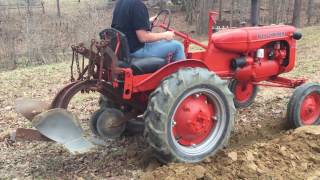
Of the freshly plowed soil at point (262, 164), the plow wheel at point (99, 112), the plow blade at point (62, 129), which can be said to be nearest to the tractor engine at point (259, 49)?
the freshly plowed soil at point (262, 164)

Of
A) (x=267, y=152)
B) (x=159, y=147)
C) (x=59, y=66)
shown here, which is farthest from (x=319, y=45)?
(x=159, y=147)

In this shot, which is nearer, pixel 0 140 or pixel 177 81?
pixel 177 81

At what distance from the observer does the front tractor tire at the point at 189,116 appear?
14.4ft

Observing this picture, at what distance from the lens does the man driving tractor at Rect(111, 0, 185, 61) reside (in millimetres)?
4676

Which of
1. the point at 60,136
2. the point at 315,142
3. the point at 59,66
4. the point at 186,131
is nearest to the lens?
the point at 60,136

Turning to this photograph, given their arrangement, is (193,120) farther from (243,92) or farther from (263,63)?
(243,92)

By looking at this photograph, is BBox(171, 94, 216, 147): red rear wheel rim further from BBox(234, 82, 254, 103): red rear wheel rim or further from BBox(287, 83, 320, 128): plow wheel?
BBox(234, 82, 254, 103): red rear wheel rim

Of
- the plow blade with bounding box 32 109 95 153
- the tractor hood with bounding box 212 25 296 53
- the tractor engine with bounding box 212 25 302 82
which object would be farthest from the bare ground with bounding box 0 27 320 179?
the tractor hood with bounding box 212 25 296 53

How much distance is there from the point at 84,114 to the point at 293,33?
312 cm

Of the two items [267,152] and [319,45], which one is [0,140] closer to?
[267,152]

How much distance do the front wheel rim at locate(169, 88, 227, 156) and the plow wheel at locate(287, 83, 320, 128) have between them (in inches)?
47.6

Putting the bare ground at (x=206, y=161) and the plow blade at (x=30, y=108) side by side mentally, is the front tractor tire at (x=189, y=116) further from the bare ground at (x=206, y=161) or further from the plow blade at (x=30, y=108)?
the plow blade at (x=30, y=108)

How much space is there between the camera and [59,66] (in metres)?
11.3

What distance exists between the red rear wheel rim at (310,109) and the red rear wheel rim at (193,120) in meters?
1.47
